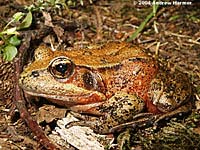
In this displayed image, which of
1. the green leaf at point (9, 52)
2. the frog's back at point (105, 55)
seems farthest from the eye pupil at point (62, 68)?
the green leaf at point (9, 52)

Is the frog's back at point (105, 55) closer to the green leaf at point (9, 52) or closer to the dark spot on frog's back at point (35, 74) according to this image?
the dark spot on frog's back at point (35, 74)

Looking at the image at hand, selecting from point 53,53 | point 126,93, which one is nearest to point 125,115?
point 126,93

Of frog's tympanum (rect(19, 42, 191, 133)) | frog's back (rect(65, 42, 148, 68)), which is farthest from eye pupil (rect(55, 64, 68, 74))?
frog's back (rect(65, 42, 148, 68))

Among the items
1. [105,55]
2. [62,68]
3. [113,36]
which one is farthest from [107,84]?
[113,36]

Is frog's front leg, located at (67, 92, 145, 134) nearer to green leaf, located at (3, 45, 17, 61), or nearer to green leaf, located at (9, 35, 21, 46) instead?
green leaf, located at (3, 45, 17, 61)

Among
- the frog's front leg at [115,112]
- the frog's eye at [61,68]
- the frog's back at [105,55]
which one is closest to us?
the frog's eye at [61,68]
